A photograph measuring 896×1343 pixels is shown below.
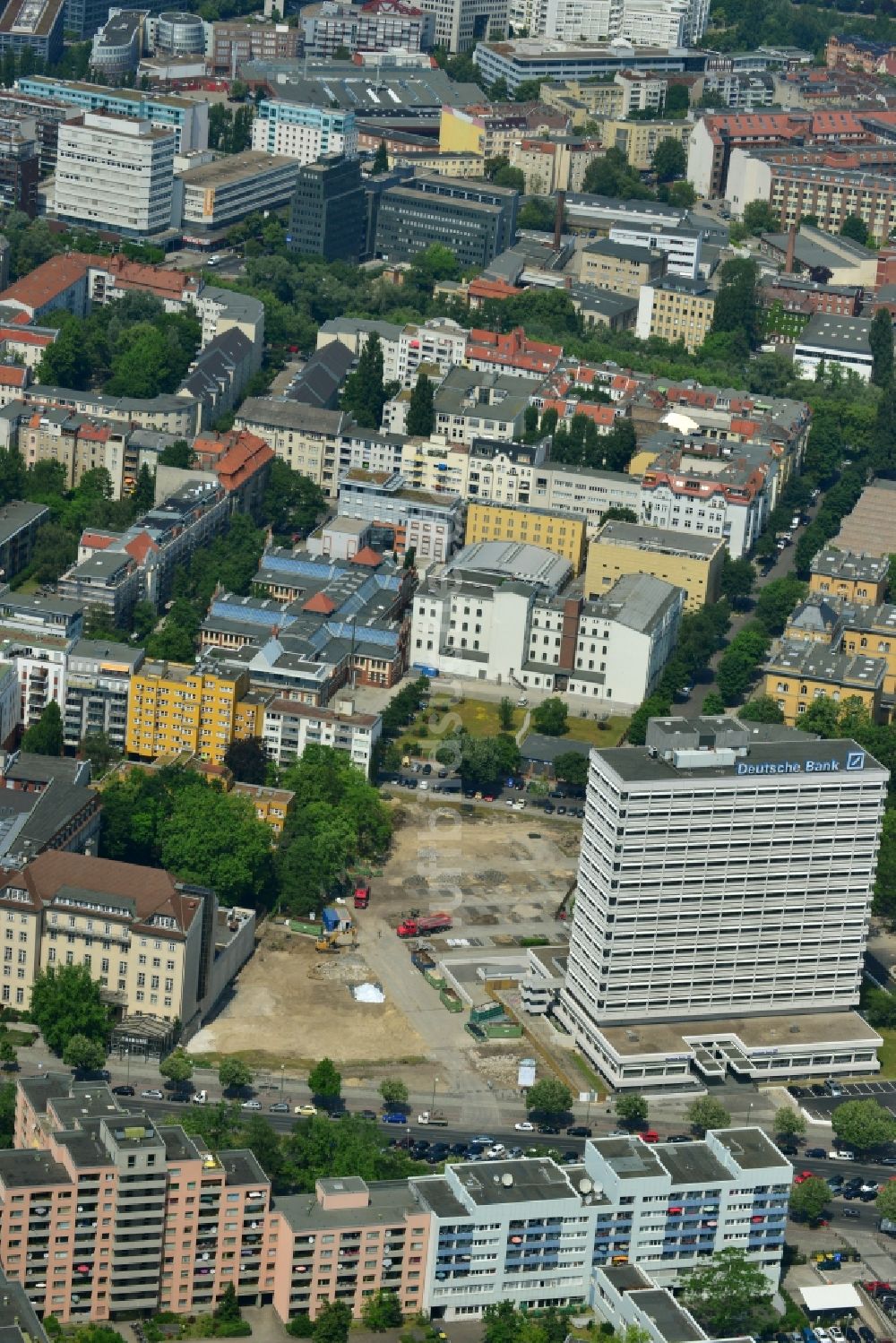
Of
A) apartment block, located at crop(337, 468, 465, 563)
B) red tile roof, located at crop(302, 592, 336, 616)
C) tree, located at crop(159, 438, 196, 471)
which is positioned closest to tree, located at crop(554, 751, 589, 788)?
red tile roof, located at crop(302, 592, 336, 616)

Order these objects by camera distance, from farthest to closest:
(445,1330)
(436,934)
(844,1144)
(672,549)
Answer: (672,549)
(436,934)
(844,1144)
(445,1330)

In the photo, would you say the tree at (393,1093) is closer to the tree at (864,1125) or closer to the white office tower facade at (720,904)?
the white office tower facade at (720,904)

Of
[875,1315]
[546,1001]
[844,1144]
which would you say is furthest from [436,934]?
[875,1315]

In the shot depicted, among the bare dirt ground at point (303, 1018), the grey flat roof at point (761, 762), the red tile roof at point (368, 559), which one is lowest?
the bare dirt ground at point (303, 1018)

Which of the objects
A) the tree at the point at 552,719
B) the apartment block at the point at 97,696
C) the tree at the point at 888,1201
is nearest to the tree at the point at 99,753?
the apartment block at the point at 97,696

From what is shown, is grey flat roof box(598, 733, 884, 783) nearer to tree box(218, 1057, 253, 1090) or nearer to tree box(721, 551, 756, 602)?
tree box(218, 1057, 253, 1090)

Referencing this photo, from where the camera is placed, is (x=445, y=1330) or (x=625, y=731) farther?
(x=625, y=731)

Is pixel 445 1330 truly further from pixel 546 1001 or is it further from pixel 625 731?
pixel 625 731
